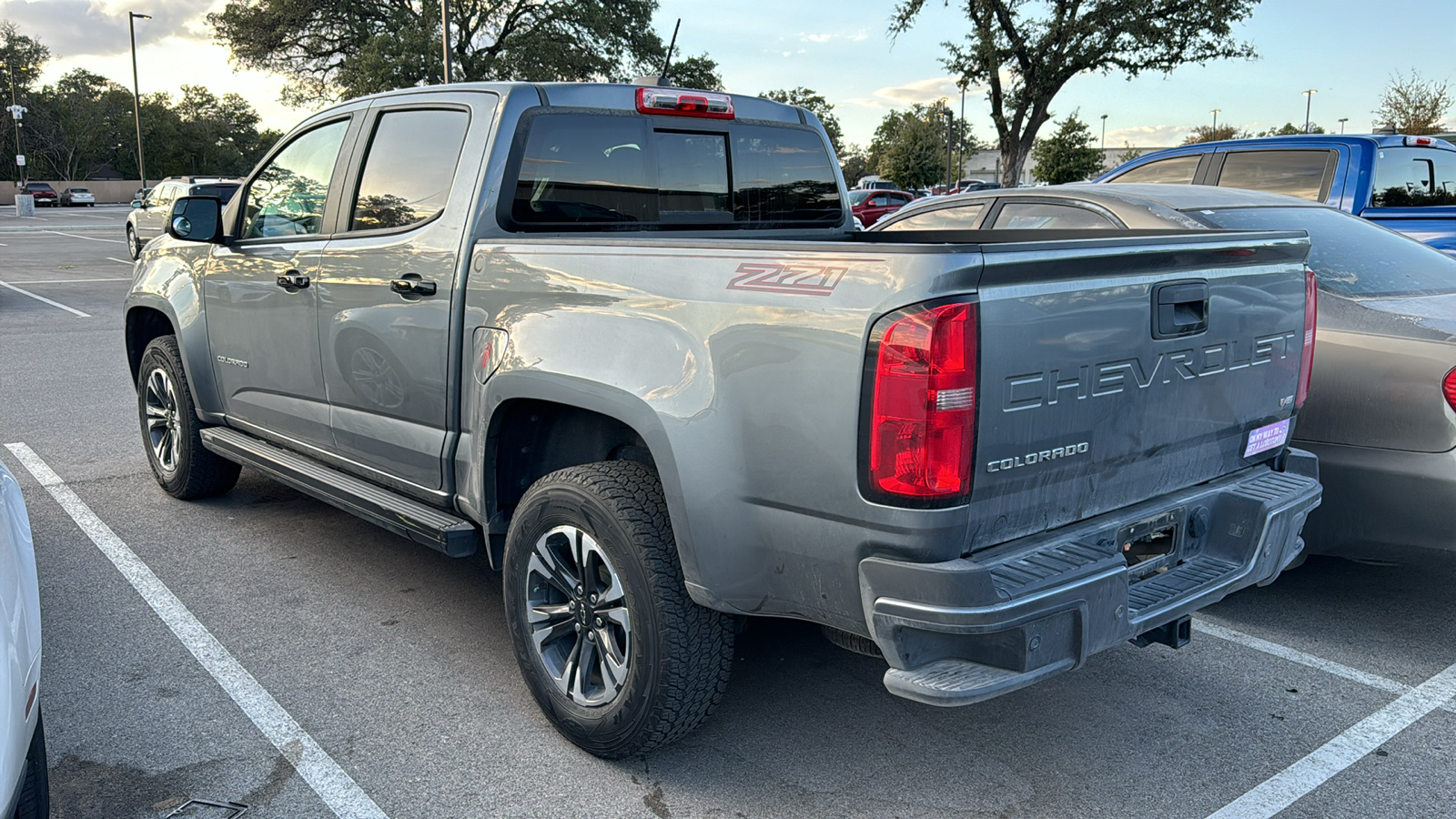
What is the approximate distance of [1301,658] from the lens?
13.1ft

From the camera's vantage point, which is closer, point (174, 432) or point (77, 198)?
point (174, 432)

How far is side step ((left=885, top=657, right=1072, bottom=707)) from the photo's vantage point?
2.41 m

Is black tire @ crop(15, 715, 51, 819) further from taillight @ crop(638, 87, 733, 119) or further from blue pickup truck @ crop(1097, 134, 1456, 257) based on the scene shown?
blue pickup truck @ crop(1097, 134, 1456, 257)

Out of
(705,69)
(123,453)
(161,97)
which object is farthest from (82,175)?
(123,453)

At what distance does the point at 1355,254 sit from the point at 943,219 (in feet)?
7.07

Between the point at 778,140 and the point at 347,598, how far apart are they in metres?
2.52

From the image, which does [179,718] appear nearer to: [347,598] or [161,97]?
[347,598]

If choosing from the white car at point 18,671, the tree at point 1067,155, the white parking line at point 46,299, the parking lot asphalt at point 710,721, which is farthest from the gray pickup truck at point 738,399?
the tree at point 1067,155

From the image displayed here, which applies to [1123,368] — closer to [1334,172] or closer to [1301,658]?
[1301,658]

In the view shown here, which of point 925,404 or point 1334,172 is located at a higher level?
point 1334,172

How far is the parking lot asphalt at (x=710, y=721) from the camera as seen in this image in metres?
2.99

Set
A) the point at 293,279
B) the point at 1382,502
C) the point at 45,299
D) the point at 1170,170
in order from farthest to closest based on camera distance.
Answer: the point at 45,299 → the point at 1170,170 → the point at 293,279 → the point at 1382,502

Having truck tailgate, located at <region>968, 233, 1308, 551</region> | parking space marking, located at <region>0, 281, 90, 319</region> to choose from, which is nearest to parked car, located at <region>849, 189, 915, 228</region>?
parking space marking, located at <region>0, 281, 90, 319</region>

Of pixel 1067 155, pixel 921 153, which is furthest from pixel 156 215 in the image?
pixel 921 153
